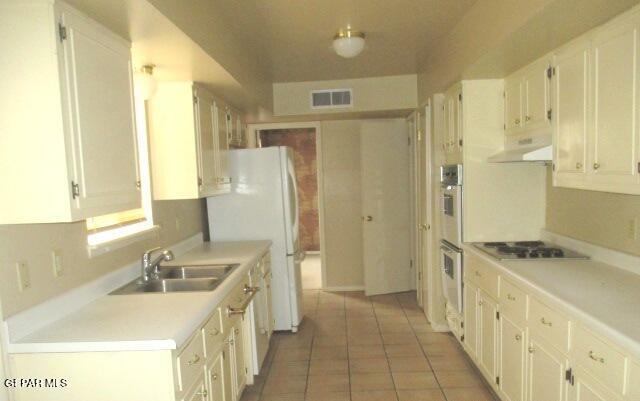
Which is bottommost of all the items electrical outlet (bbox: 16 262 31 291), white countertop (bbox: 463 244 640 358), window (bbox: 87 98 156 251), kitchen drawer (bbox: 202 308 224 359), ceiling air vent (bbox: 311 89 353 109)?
kitchen drawer (bbox: 202 308 224 359)

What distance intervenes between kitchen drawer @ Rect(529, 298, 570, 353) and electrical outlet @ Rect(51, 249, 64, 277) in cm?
218

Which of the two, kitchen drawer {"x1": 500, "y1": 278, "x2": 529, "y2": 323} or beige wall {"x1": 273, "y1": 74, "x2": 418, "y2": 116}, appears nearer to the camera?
kitchen drawer {"x1": 500, "y1": 278, "x2": 529, "y2": 323}

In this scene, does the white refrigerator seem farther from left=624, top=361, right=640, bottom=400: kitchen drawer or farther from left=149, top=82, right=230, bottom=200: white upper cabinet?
left=624, top=361, right=640, bottom=400: kitchen drawer

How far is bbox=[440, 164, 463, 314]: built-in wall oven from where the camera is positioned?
3133 millimetres

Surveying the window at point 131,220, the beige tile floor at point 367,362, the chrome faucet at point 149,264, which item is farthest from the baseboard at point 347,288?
the chrome faucet at point 149,264

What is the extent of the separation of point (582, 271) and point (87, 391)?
2355mm

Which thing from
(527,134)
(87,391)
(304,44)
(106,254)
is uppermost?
(304,44)

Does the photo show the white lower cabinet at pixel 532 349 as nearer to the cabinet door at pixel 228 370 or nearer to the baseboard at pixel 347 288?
the cabinet door at pixel 228 370

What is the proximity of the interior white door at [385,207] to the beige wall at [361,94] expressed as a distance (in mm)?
396

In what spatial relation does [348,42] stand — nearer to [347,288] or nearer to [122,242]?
Answer: [122,242]

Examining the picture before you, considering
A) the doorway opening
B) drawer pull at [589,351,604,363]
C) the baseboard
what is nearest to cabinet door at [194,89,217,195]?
drawer pull at [589,351,604,363]

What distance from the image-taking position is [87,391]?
1.53 m

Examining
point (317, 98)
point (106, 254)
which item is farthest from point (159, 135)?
point (317, 98)

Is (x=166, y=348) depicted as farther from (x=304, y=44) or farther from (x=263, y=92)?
(x=263, y=92)
